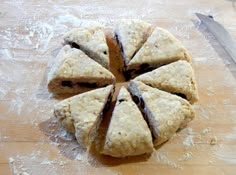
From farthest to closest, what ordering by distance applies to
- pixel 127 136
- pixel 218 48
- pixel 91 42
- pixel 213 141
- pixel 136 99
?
pixel 218 48
pixel 91 42
pixel 136 99
pixel 213 141
pixel 127 136

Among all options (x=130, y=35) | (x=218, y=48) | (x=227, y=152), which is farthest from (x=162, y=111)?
(x=218, y=48)

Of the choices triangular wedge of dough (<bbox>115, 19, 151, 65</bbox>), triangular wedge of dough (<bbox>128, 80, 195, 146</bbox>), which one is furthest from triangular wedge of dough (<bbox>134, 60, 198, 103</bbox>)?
triangular wedge of dough (<bbox>115, 19, 151, 65</bbox>)

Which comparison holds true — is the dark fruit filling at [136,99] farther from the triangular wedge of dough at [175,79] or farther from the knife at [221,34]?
the knife at [221,34]

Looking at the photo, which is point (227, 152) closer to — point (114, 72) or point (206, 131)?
point (206, 131)

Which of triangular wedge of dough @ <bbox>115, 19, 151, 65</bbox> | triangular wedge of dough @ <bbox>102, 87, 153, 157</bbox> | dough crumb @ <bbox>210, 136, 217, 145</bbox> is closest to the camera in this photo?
triangular wedge of dough @ <bbox>102, 87, 153, 157</bbox>

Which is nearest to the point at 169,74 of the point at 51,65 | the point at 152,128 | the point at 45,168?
the point at 152,128

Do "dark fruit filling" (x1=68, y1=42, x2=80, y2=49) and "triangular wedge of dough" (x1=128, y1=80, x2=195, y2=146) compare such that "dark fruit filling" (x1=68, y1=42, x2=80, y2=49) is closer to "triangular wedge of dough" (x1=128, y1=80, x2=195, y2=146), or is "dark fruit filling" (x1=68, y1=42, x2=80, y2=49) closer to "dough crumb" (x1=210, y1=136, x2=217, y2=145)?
"triangular wedge of dough" (x1=128, y1=80, x2=195, y2=146)
